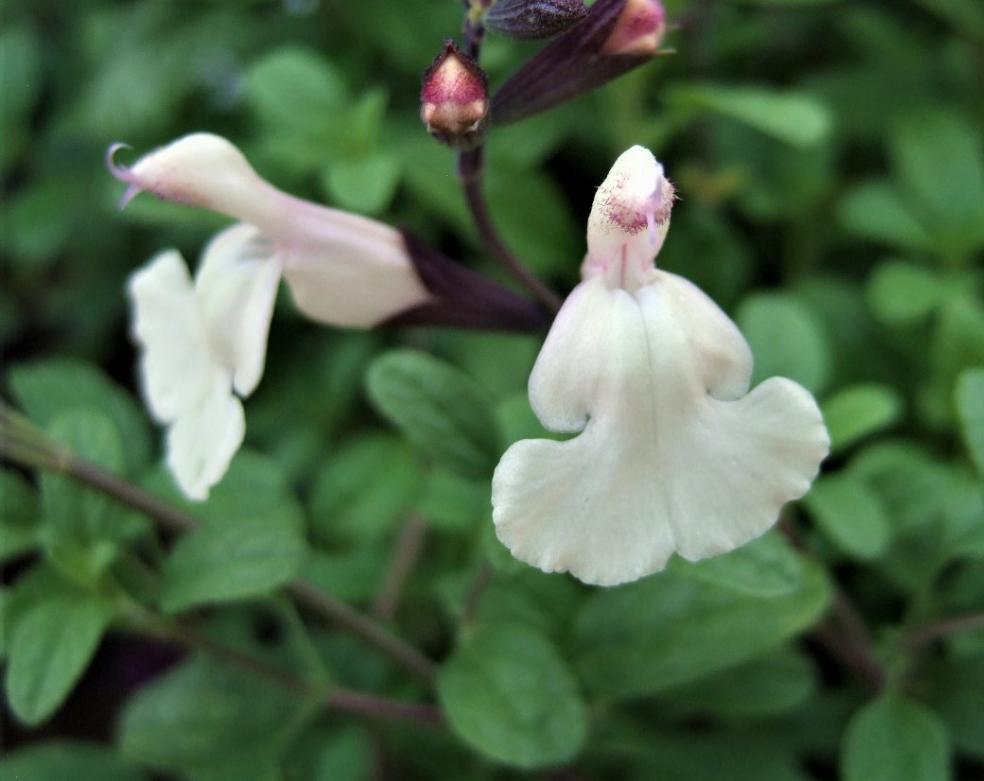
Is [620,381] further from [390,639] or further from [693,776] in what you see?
[693,776]

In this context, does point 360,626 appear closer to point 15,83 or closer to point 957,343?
point 957,343

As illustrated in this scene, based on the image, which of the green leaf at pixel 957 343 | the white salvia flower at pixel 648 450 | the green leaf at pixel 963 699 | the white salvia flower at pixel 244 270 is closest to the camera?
the white salvia flower at pixel 648 450

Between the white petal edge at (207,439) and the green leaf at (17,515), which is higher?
the white petal edge at (207,439)

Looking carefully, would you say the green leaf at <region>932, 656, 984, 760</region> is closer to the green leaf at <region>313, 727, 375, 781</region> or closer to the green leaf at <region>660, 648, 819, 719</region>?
the green leaf at <region>660, 648, 819, 719</region>

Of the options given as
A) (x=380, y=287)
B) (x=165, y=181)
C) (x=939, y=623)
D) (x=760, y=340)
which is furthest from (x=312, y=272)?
(x=939, y=623)

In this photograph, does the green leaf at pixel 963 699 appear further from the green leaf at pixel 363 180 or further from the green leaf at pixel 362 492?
the green leaf at pixel 363 180

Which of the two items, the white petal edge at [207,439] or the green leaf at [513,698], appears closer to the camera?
the white petal edge at [207,439]

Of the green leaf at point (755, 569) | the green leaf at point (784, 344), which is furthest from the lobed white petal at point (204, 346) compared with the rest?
the green leaf at point (784, 344)
